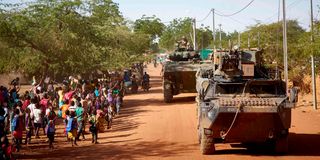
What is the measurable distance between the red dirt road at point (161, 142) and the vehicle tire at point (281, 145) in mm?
175

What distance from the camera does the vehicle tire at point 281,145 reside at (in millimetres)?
11406

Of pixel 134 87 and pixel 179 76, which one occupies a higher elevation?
pixel 179 76

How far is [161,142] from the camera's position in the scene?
13594 millimetres

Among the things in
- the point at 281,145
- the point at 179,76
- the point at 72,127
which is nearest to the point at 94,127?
the point at 72,127

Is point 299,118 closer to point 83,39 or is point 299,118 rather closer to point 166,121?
point 166,121

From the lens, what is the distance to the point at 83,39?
2280cm

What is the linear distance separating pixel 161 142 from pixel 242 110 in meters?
3.51

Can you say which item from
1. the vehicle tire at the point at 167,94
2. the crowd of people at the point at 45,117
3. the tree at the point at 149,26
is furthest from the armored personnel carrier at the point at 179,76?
the tree at the point at 149,26

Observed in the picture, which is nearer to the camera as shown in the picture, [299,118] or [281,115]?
[281,115]

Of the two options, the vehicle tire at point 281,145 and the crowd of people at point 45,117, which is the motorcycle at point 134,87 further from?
the vehicle tire at point 281,145

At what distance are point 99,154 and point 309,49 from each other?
923 centimetres

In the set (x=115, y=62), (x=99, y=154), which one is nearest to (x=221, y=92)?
(x=99, y=154)

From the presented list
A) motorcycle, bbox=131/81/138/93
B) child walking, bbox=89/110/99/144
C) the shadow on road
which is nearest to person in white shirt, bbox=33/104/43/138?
the shadow on road

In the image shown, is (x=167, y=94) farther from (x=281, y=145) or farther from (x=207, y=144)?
(x=281, y=145)
